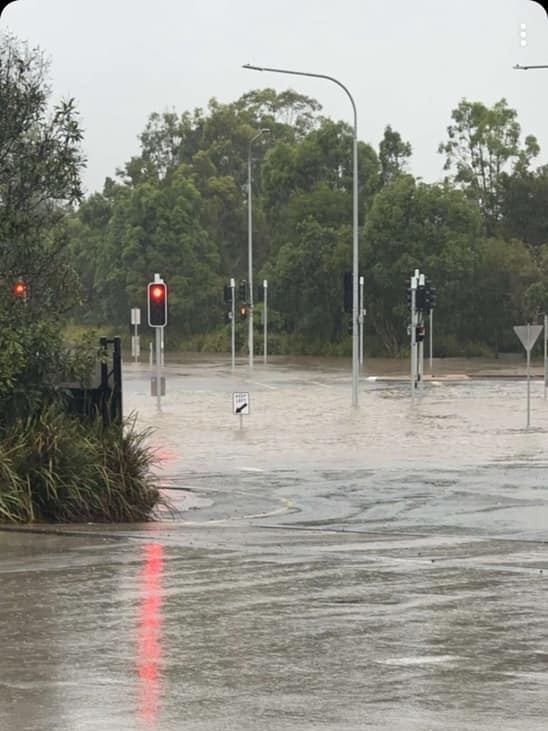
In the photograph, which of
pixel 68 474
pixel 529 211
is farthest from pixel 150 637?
pixel 529 211

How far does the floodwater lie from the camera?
23.5 feet

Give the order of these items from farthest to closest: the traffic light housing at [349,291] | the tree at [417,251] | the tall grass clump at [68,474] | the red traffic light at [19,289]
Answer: the tree at [417,251] → the traffic light housing at [349,291] → the red traffic light at [19,289] → the tall grass clump at [68,474]

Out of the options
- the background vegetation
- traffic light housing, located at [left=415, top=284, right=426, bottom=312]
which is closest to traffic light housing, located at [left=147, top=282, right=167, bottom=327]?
the background vegetation

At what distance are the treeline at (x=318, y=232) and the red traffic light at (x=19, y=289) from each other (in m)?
54.8

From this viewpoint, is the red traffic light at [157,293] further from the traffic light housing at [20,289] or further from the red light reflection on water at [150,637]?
the red light reflection on water at [150,637]

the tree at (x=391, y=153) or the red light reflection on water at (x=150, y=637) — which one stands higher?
the tree at (x=391, y=153)

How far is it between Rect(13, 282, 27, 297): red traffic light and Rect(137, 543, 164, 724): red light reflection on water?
18.6ft

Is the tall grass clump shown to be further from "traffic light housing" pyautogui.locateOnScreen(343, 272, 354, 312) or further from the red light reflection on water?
"traffic light housing" pyautogui.locateOnScreen(343, 272, 354, 312)

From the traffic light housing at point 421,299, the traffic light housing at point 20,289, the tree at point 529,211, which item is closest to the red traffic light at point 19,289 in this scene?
the traffic light housing at point 20,289

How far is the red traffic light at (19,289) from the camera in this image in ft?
57.2

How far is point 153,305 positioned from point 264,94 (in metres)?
87.8

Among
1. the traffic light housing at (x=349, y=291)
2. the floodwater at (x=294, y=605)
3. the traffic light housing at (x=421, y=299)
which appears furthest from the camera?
the traffic light housing at (x=421, y=299)

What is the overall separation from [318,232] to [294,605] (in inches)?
2777

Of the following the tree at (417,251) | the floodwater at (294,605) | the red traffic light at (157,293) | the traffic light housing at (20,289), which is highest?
the tree at (417,251)
